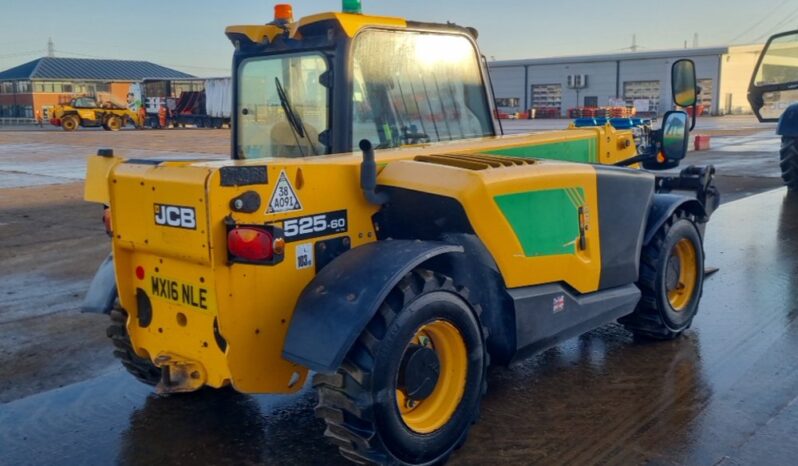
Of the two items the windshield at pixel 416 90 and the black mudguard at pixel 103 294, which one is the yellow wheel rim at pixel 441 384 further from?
the black mudguard at pixel 103 294

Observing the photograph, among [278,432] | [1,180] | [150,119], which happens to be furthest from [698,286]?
[150,119]

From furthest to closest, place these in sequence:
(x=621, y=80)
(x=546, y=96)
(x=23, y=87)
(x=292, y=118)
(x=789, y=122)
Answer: (x=23, y=87) → (x=546, y=96) → (x=621, y=80) → (x=789, y=122) → (x=292, y=118)

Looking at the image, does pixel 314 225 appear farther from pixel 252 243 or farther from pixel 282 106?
pixel 282 106

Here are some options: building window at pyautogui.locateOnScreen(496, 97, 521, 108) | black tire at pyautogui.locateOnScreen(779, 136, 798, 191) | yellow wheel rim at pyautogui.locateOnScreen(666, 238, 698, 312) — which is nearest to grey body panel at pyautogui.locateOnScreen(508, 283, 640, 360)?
yellow wheel rim at pyautogui.locateOnScreen(666, 238, 698, 312)

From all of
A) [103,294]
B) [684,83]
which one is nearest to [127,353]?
[103,294]

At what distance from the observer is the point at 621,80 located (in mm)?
60062

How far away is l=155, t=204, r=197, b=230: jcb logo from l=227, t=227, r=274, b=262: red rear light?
8.3 inches

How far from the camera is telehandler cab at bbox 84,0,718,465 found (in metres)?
3.22

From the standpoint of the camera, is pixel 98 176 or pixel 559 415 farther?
pixel 559 415

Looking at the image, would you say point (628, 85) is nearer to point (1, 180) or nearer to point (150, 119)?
point (150, 119)

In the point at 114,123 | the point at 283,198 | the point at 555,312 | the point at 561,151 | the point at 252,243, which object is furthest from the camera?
the point at 114,123

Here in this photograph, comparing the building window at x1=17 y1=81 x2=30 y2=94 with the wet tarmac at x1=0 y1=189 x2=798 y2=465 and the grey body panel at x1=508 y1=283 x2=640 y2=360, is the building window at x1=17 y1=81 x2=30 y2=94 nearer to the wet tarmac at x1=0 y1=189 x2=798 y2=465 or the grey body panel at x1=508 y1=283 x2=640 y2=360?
the wet tarmac at x1=0 y1=189 x2=798 y2=465

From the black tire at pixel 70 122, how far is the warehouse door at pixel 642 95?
3776 cm

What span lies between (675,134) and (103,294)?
397cm
